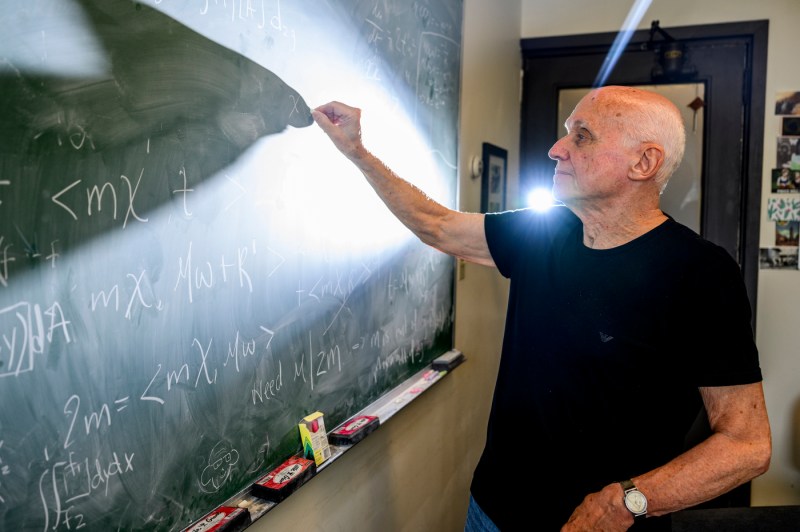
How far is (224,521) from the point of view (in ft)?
3.13

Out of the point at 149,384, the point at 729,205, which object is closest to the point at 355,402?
the point at 149,384

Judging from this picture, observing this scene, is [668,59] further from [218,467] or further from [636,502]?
[218,467]

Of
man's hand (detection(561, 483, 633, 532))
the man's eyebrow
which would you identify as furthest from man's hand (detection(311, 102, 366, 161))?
man's hand (detection(561, 483, 633, 532))

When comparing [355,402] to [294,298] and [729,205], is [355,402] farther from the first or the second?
[729,205]

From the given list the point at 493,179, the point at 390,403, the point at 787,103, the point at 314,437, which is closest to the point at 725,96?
the point at 787,103

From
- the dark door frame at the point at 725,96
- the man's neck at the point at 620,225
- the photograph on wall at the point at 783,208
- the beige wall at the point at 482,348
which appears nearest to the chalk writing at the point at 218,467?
the beige wall at the point at 482,348

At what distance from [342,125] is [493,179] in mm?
1405

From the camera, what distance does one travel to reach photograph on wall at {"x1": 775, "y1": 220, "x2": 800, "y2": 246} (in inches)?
106

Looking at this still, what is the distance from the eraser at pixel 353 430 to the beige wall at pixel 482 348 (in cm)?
10

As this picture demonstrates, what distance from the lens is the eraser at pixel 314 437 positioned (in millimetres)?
1198

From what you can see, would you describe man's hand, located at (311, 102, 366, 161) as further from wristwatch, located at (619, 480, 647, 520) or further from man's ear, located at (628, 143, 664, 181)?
wristwatch, located at (619, 480, 647, 520)

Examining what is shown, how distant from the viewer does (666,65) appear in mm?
2781

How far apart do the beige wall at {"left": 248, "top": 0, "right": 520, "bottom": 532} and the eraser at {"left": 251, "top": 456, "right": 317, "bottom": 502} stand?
0.29 feet

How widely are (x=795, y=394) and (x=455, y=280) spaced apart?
5.90 feet
